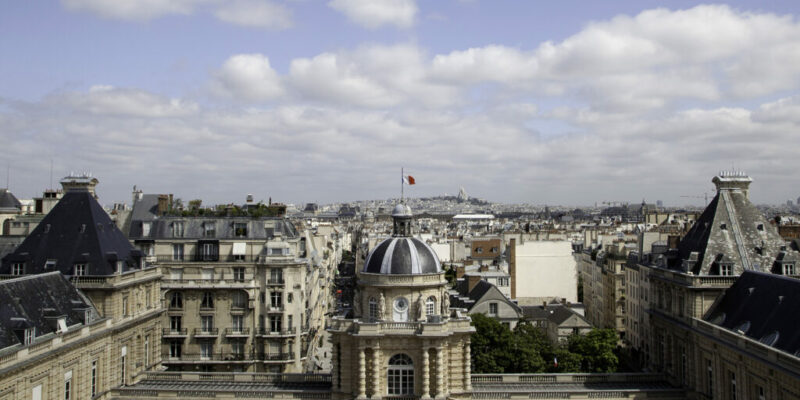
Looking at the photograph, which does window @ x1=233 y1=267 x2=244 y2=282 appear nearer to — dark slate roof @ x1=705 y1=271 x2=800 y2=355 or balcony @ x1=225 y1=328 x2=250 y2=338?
balcony @ x1=225 y1=328 x2=250 y2=338

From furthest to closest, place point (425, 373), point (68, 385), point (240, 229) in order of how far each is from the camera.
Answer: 1. point (240, 229)
2. point (425, 373)
3. point (68, 385)

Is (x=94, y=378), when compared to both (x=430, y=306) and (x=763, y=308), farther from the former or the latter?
(x=763, y=308)

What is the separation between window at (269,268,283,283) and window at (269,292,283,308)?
109 cm

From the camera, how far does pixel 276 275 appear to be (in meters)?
59.4

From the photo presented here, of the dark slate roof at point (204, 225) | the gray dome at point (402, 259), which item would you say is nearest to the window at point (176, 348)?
the dark slate roof at point (204, 225)

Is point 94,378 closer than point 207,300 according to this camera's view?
Yes

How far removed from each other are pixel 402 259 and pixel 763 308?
2099 cm

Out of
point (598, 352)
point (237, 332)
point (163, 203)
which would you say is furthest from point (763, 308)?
point (163, 203)

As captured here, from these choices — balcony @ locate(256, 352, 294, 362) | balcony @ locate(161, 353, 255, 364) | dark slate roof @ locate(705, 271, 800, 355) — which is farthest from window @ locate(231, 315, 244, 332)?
dark slate roof @ locate(705, 271, 800, 355)

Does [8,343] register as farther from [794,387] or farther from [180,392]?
[794,387]

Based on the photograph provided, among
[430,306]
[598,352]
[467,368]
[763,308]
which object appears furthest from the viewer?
[598,352]

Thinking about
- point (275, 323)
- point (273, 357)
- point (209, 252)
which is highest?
point (209, 252)

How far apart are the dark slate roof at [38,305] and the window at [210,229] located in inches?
→ 657

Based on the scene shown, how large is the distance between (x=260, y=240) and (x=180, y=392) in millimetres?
17369
